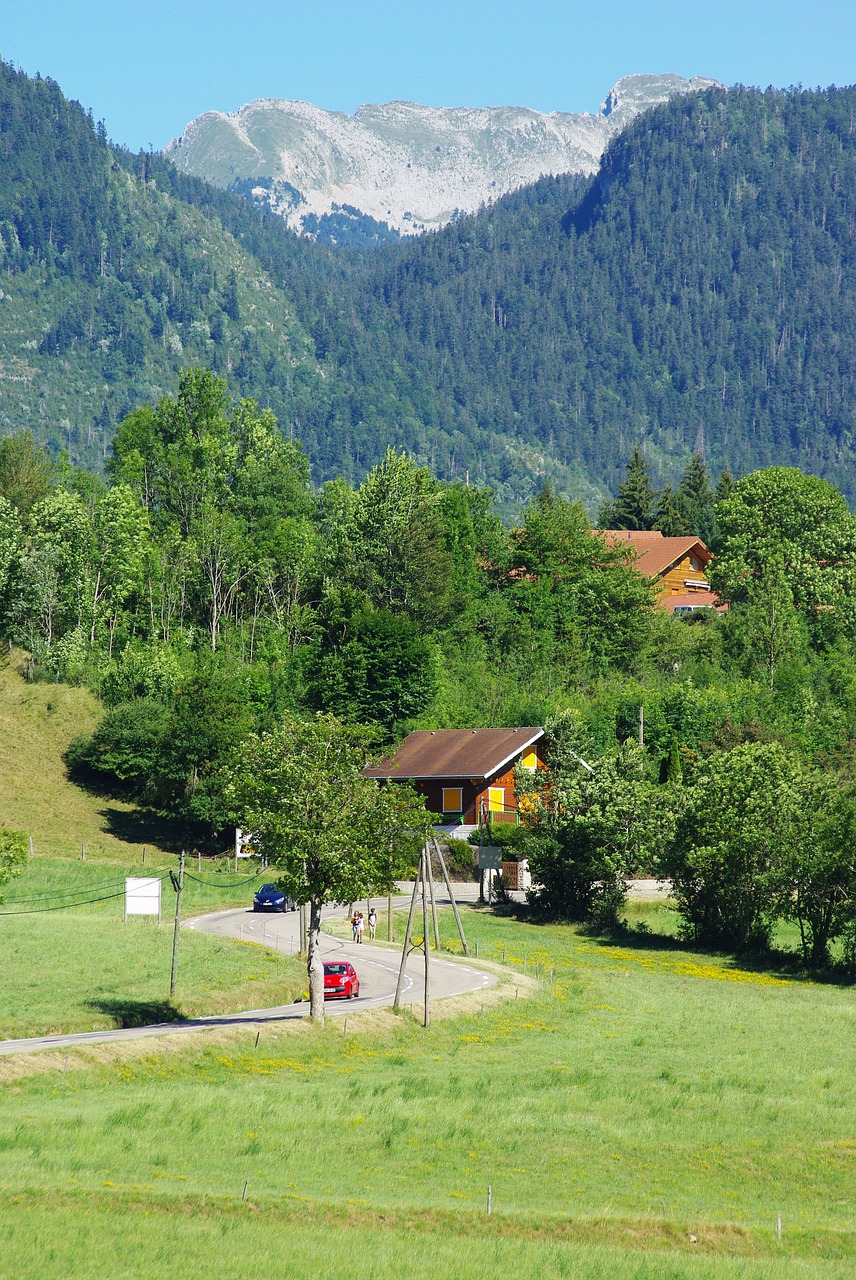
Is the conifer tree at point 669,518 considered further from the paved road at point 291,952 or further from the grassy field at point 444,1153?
the grassy field at point 444,1153

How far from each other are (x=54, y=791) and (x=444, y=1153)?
59924mm

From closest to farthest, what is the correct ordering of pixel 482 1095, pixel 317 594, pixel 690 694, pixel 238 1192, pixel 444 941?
1. pixel 238 1192
2. pixel 482 1095
3. pixel 444 941
4. pixel 690 694
5. pixel 317 594

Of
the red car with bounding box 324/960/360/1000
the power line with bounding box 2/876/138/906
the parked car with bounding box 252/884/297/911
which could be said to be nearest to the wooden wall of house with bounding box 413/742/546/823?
the parked car with bounding box 252/884/297/911

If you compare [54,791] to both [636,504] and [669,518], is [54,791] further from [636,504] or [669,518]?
[669,518]

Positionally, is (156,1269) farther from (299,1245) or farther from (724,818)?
(724,818)

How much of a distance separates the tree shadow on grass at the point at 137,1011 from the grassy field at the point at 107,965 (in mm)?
37

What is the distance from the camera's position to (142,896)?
1946 inches

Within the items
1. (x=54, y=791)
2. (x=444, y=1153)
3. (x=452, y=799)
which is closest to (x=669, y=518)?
(x=452, y=799)

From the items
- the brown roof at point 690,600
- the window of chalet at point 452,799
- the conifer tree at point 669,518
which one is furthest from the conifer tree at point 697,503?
the window of chalet at point 452,799

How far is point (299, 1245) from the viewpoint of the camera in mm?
20484

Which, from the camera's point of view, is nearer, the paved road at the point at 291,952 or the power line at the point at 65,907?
the paved road at the point at 291,952

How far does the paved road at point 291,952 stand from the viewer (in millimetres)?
33531

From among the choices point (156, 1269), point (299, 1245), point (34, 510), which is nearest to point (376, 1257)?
point (299, 1245)

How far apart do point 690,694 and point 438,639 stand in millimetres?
19423
